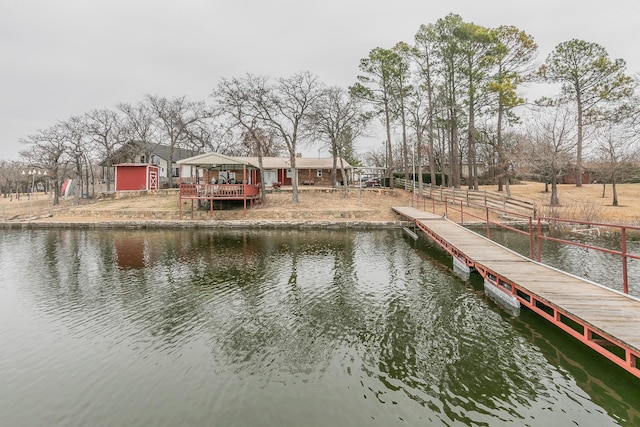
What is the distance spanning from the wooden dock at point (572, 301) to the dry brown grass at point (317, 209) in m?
13.7

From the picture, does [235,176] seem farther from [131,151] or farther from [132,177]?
[131,151]

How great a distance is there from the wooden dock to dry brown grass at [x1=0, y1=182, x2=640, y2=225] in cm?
1367

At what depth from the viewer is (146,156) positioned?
1656 inches

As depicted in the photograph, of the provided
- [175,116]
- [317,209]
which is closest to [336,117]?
[317,209]

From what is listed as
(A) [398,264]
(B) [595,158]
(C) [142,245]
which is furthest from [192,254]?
(B) [595,158]

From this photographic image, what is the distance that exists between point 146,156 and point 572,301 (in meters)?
46.3

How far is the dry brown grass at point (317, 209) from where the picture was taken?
2166cm

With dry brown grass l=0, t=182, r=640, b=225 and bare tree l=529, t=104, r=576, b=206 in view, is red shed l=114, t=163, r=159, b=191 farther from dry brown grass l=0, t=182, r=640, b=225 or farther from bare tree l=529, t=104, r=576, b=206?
bare tree l=529, t=104, r=576, b=206

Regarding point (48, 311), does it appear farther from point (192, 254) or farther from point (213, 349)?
point (192, 254)

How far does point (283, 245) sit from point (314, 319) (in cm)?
894

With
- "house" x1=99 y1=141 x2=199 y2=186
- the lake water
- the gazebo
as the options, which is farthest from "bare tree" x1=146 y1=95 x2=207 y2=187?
the lake water

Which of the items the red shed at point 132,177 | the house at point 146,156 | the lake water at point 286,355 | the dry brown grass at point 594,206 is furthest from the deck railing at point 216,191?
the dry brown grass at point 594,206

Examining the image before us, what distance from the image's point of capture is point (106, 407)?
13.9 ft

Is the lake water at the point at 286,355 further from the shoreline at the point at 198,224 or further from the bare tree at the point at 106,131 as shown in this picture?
the bare tree at the point at 106,131
